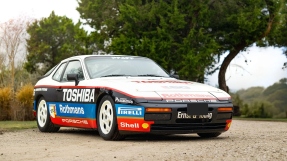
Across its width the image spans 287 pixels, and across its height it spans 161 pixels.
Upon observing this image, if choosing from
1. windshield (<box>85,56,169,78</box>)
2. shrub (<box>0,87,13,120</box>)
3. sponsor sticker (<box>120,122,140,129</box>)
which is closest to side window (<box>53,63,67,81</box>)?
windshield (<box>85,56,169,78</box>)

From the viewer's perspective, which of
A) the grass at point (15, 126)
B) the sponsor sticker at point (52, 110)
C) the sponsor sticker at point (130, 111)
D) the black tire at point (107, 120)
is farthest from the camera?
the grass at point (15, 126)

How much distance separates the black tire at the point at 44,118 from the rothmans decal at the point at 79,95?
1056mm

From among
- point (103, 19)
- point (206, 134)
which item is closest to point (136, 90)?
point (206, 134)

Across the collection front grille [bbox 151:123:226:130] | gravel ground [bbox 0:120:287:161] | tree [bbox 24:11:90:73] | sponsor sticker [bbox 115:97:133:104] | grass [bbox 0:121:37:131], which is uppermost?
tree [bbox 24:11:90:73]

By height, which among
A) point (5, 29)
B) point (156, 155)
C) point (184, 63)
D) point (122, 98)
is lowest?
point (156, 155)

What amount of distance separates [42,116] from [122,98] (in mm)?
3704

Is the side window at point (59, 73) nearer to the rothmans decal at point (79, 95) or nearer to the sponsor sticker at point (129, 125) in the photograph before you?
the rothmans decal at point (79, 95)

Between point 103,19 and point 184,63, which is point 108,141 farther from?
point 103,19

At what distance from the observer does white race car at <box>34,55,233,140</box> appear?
31.7 feet

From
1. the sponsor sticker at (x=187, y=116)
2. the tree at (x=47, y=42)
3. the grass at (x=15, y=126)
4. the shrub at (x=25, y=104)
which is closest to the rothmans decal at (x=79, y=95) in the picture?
the sponsor sticker at (x=187, y=116)

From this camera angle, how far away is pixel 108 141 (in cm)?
1006

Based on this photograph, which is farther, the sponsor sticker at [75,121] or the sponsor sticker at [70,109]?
the sponsor sticker at [70,109]

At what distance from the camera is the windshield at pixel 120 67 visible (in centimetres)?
1135

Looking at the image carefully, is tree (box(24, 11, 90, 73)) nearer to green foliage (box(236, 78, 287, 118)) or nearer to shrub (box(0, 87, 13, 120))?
green foliage (box(236, 78, 287, 118))
